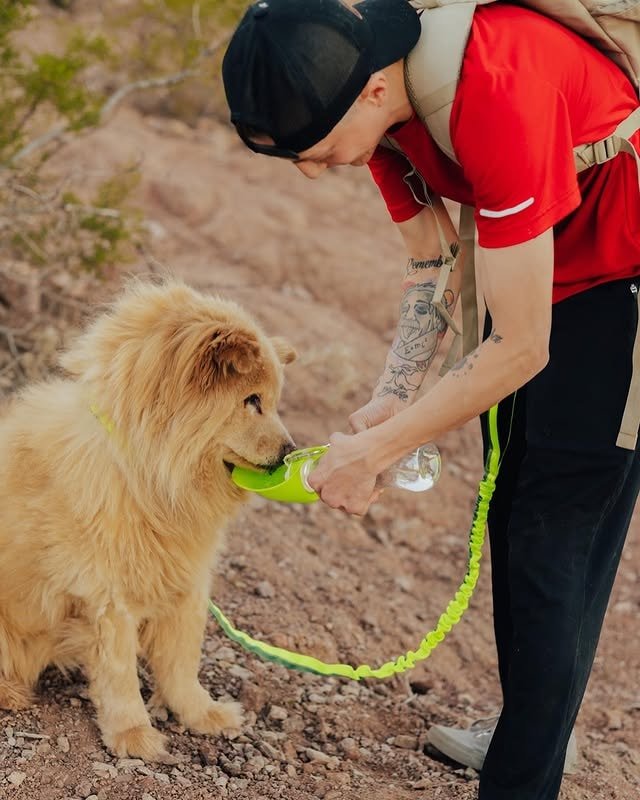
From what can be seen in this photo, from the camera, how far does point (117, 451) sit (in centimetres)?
364

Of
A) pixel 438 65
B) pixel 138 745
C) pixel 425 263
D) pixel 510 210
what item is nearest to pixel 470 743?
pixel 138 745

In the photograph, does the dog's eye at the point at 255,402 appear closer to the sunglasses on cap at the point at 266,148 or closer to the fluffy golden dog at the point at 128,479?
the fluffy golden dog at the point at 128,479

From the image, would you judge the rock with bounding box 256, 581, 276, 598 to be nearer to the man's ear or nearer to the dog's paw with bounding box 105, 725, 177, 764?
the dog's paw with bounding box 105, 725, 177, 764

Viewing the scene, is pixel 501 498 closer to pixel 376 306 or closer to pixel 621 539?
pixel 621 539

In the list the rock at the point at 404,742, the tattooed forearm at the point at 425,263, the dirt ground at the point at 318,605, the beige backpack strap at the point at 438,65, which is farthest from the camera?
the rock at the point at 404,742

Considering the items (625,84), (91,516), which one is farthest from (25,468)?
(625,84)

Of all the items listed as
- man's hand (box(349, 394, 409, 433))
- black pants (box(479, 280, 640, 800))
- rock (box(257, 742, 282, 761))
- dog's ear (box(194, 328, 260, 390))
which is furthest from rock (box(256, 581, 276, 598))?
black pants (box(479, 280, 640, 800))

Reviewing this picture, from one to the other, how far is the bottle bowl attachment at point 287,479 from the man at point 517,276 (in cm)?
35

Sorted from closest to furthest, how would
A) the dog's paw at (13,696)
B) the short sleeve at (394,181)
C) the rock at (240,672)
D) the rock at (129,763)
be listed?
the short sleeve at (394,181) → the rock at (129,763) → the dog's paw at (13,696) → the rock at (240,672)

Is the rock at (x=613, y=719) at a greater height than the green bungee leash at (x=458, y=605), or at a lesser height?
lesser

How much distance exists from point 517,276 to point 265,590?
311 centimetres

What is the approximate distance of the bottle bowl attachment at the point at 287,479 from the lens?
3543 mm

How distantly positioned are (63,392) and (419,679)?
2366 mm

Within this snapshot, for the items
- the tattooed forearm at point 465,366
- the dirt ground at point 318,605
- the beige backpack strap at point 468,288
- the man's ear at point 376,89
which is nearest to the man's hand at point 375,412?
the beige backpack strap at point 468,288
